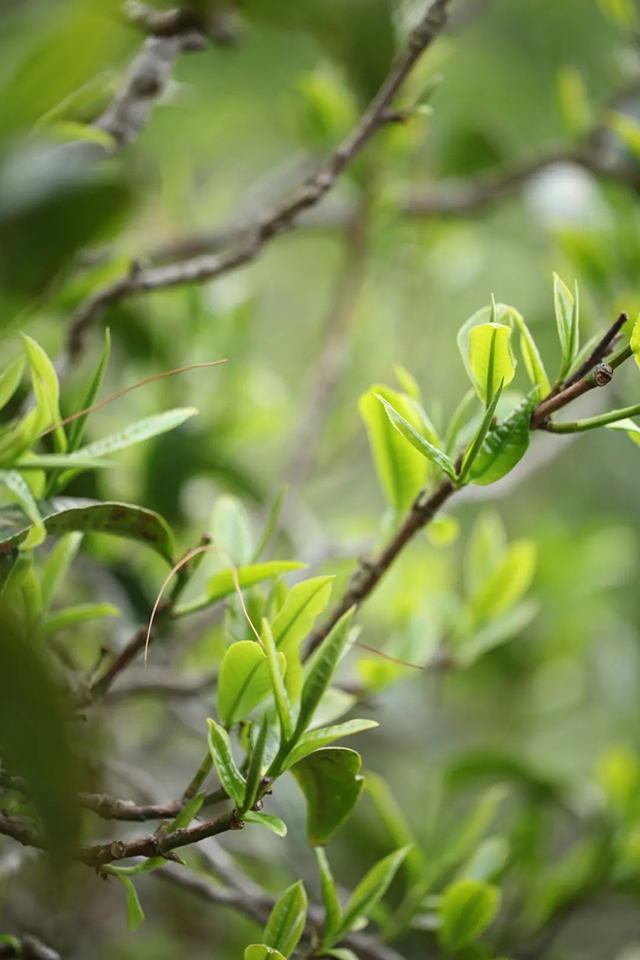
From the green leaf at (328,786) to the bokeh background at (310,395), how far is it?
9 centimetres

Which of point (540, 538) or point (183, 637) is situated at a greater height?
point (183, 637)

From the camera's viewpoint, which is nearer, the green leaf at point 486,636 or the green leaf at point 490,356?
the green leaf at point 490,356

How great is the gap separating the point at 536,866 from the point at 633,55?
2.05 feet

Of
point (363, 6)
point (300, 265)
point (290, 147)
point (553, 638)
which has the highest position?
point (363, 6)

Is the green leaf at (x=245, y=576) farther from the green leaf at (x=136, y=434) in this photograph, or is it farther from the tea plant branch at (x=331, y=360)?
the tea plant branch at (x=331, y=360)

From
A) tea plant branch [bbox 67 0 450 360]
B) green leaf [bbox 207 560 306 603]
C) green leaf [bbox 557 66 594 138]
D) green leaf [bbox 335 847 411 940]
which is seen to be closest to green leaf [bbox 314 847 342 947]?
green leaf [bbox 335 847 411 940]

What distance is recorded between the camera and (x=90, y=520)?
292 mm

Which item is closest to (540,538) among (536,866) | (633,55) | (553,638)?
(553,638)

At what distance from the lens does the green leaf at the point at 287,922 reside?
29cm

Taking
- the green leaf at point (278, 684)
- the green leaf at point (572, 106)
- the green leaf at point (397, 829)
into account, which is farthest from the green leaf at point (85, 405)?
the green leaf at point (572, 106)

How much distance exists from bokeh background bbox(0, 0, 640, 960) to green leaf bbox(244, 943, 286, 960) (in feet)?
0.23

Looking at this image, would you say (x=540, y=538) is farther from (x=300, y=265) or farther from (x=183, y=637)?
(x=300, y=265)

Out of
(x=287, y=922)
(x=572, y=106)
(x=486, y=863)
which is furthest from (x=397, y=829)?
(x=572, y=106)

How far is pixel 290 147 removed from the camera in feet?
3.76
